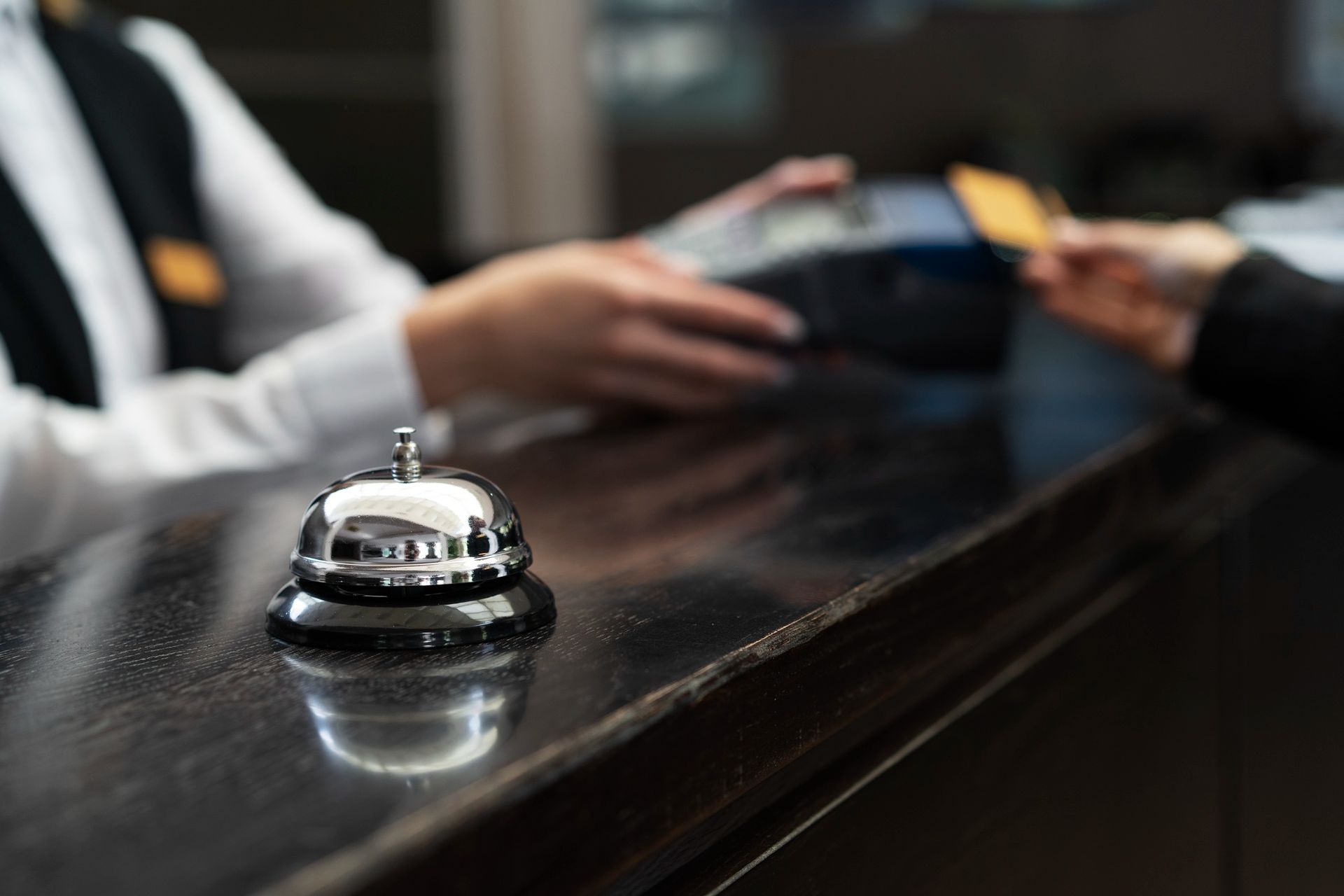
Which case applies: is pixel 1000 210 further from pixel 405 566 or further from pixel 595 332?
pixel 405 566

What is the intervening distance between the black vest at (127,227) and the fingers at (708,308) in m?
0.48

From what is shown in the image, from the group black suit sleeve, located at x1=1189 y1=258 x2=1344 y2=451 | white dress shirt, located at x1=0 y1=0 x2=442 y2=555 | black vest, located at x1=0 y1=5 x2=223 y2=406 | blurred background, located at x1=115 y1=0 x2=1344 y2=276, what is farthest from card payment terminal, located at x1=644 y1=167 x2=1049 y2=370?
blurred background, located at x1=115 y1=0 x2=1344 y2=276

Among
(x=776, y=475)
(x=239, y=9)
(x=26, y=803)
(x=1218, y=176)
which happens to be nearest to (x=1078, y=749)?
(x=776, y=475)

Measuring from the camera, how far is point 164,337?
114cm

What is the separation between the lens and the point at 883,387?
A: 0.96 m

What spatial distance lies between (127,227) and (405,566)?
91cm

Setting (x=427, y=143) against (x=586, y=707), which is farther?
(x=427, y=143)

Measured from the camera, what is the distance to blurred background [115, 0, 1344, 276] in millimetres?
3023

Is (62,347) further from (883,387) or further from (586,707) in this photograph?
(586,707)

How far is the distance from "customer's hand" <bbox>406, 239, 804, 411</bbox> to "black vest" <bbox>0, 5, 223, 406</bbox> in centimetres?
35

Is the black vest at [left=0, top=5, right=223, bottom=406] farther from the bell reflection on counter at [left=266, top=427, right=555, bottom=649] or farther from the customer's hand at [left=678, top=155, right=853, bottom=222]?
the bell reflection on counter at [left=266, top=427, right=555, bottom=649]

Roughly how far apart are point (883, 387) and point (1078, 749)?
1.47 ft

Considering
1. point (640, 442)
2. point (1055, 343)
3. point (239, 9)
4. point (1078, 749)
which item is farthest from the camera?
point (239, 9)

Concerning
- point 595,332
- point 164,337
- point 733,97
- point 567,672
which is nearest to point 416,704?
point 567,672
